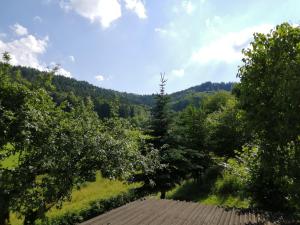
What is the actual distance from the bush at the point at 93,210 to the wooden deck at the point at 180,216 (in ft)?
12.4

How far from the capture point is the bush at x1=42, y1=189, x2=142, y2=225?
18.0 meters

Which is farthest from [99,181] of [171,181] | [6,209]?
[6,209]

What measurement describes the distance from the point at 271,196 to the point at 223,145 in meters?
20.5

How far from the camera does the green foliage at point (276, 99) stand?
11078mm

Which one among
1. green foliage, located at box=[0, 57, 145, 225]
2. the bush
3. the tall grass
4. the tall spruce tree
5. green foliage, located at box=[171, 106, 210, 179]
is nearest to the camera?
green foliage, located at box=[0, 57, 145, 225]

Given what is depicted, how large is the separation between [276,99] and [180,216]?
679 centimetres

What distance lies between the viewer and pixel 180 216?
47.9 ft

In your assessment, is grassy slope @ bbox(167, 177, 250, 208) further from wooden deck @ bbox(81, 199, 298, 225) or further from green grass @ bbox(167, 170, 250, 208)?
wooden deck @ bbox(81, 199, 298, 225)

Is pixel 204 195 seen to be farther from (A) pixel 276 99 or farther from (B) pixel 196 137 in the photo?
(A) pixel 276 99

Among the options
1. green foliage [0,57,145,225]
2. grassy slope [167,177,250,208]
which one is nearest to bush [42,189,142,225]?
green foliage [0,57,145,225]

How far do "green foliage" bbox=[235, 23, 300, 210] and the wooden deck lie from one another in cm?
261

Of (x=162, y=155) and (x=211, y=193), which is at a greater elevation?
(x=162, y=155)

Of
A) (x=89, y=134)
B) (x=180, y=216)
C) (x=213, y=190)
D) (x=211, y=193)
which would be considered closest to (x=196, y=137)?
(x=213, y=190)

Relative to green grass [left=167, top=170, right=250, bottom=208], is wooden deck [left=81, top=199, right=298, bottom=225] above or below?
above
